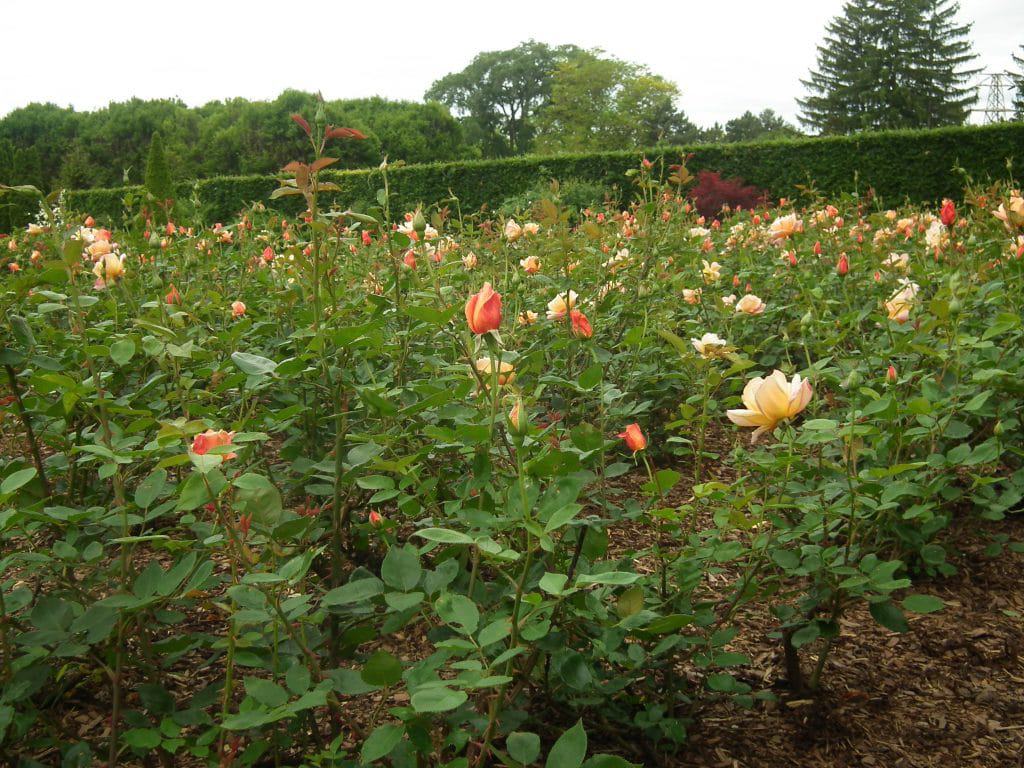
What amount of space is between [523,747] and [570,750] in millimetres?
63

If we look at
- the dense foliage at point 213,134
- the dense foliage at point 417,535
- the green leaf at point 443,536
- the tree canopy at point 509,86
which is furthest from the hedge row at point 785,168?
the tree canopy at point 509,86

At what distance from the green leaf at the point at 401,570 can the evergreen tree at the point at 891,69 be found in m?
44.3

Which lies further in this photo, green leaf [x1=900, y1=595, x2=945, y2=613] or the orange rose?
green leaf [x1=900, y1=595, x2=945, y2=613]

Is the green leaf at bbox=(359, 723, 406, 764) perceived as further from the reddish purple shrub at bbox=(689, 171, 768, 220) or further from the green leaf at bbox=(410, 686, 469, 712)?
the reddish purple shrub at bbox=(689, 171, 768, 220)

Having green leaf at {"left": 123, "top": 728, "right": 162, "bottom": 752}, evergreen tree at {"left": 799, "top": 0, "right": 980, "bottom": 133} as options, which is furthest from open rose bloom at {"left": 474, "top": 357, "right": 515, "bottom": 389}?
evergreen tree at {"left": 799, "top": 0, "right": 980, "bottom": 133}

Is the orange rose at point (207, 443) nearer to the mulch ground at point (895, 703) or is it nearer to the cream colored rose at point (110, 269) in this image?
the mulch ground at point (895, 703)

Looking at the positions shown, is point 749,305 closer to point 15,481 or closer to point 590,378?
point 590,378

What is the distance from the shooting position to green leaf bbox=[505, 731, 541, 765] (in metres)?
0.91

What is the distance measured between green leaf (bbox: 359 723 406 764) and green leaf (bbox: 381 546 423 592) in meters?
0.17

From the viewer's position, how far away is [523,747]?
3.01ft

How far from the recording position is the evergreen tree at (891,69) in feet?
133

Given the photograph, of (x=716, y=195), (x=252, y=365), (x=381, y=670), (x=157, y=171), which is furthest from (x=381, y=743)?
(x=716, y=195)

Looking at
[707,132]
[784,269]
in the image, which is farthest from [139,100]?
[784,269]

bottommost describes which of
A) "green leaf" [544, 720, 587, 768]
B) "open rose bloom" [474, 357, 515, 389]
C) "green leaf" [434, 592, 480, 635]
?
"green leaf" [544, 720, 587, 768]
